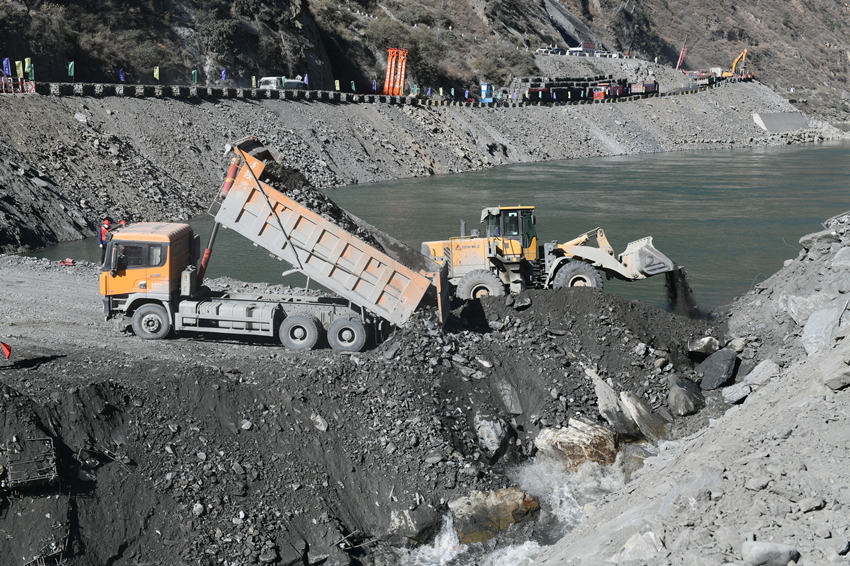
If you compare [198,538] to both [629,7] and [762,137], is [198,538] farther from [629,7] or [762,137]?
[629,7]

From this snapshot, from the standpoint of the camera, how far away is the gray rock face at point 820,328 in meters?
14.4

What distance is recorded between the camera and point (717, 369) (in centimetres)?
1527

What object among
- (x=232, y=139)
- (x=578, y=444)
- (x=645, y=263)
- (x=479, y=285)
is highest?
(x=232, y=139)

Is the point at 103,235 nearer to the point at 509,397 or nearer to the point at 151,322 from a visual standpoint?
the point at 151,322

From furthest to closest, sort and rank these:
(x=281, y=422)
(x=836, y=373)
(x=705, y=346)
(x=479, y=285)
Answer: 1. (x=479, y=285)
2. (x=705, y=346)
3. (x=281, y=422)
4. (x=836, y=373)

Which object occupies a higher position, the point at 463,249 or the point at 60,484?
the point at 463,249

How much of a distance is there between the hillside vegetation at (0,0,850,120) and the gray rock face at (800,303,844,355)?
4519 cm

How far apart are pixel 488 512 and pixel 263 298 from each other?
645 cm

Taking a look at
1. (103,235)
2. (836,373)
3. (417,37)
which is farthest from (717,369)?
(417,37)

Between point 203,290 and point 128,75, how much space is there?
41.7 metres

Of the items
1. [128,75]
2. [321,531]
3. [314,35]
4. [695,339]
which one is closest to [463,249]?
[695,339]

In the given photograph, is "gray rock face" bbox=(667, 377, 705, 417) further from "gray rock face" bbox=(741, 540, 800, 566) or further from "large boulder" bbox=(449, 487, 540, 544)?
"gray rock face" bbox=(741, 540, 800, 566)

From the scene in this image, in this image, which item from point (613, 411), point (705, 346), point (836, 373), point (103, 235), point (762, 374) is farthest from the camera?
point (103, 235)

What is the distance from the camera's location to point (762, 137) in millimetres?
84938
